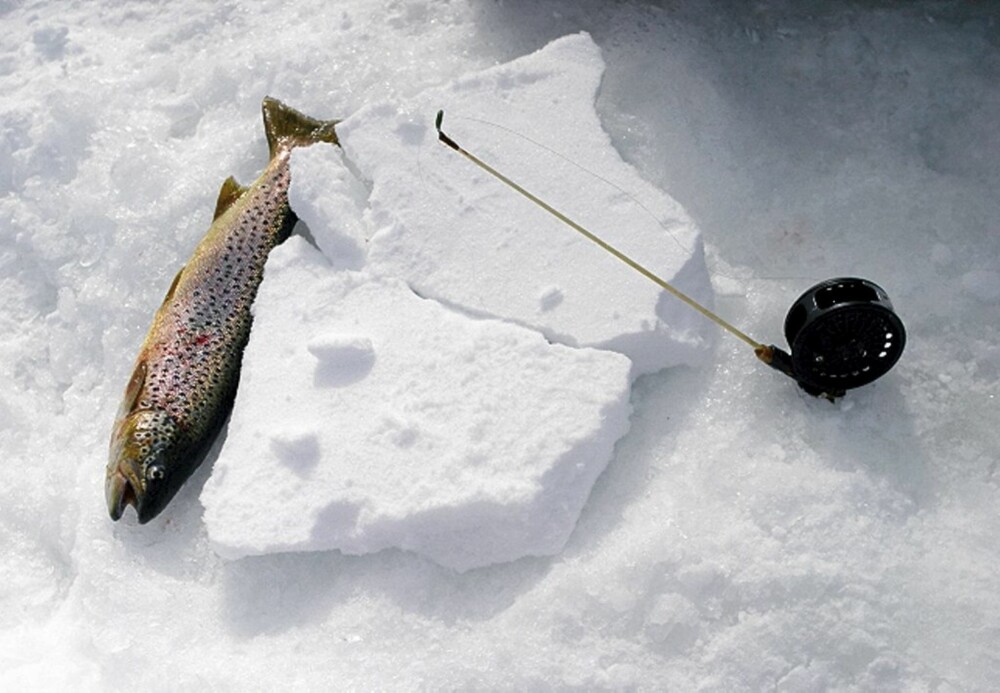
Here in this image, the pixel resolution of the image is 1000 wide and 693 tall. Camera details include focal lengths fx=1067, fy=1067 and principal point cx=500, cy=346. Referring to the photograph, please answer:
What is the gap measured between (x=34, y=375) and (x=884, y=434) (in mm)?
2181

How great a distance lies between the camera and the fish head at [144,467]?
2.45 meters

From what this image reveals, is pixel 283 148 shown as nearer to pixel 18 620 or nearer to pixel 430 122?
pixel 430 122

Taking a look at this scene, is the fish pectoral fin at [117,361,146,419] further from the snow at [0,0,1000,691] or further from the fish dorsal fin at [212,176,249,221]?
the fish dorsal fin at [212,176,249,221]

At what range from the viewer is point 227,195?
2.90 metres

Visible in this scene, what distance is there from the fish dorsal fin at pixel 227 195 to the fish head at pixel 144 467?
63 cm

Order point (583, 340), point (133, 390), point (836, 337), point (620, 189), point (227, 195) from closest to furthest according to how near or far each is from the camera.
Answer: point (836, 337)
point (583, 340)
point (133, 390)
point (620, 189)
point (227, 195)

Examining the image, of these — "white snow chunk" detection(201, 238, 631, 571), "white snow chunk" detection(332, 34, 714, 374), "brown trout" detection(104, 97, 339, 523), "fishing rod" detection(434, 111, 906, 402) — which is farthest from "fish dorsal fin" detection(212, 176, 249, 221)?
"fishing rod" detection(434, 111, 906, 402)

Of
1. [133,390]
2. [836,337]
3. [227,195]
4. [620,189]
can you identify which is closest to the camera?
[836,337]

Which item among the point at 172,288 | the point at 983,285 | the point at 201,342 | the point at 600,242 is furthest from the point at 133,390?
the point at 983,285

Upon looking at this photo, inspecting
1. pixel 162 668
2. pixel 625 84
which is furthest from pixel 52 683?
pixel 625 84

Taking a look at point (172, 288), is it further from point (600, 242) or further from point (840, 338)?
point (840, 338)

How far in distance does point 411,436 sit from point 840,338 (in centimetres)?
98

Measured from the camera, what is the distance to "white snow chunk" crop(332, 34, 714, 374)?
254 cm

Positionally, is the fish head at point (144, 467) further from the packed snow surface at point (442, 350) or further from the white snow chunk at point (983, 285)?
the white snow chunk at point (983, 285)
